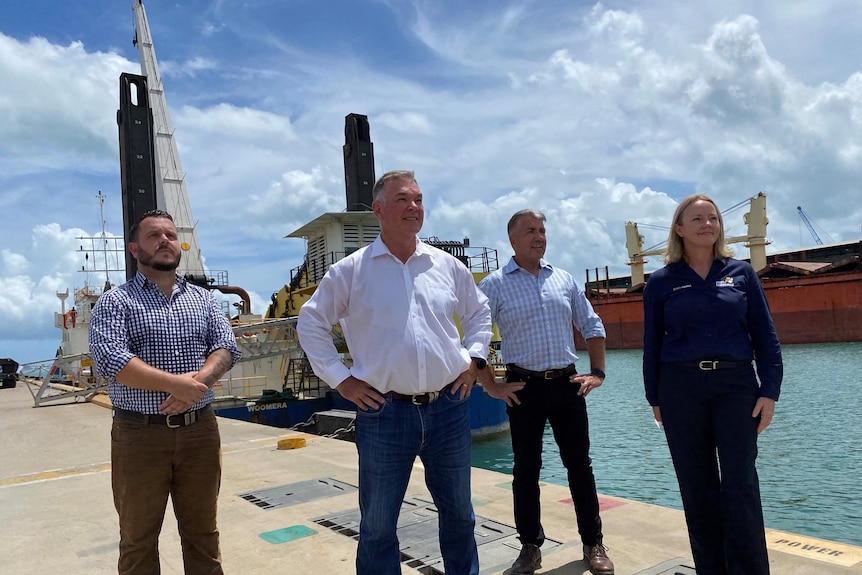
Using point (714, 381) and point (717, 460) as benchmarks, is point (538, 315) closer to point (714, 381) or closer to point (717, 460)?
point (714, 381)

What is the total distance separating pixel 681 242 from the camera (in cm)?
270

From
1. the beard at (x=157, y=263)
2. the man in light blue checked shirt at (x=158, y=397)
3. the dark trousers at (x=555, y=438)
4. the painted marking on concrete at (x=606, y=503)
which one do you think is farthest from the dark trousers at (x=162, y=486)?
A: the painted marking on concrete at (x=606, y=503)

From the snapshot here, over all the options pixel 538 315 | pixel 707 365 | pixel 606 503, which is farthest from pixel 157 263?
pixel 606 503

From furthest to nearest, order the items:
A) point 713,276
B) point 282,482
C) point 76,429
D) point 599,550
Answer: point 76,429 < point 282,482 < point 599,550 < point 713,276

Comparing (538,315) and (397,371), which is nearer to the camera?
(397,371)

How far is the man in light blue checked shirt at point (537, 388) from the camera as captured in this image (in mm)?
3031

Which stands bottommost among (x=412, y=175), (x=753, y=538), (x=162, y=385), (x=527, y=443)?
(x=753, y=538)

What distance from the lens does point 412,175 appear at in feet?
7.84

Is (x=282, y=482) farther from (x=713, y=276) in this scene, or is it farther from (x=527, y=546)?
(x=713, y=276)

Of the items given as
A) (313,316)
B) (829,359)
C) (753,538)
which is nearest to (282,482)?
(313,316)

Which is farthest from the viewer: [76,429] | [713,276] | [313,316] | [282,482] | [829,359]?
[829,359]

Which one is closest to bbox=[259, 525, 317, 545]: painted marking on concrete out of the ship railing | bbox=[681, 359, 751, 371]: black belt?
bbox=[681, 359, 751, 371]: black belt

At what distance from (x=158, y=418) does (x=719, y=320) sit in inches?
90.8

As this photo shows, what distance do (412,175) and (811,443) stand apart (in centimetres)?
1124
